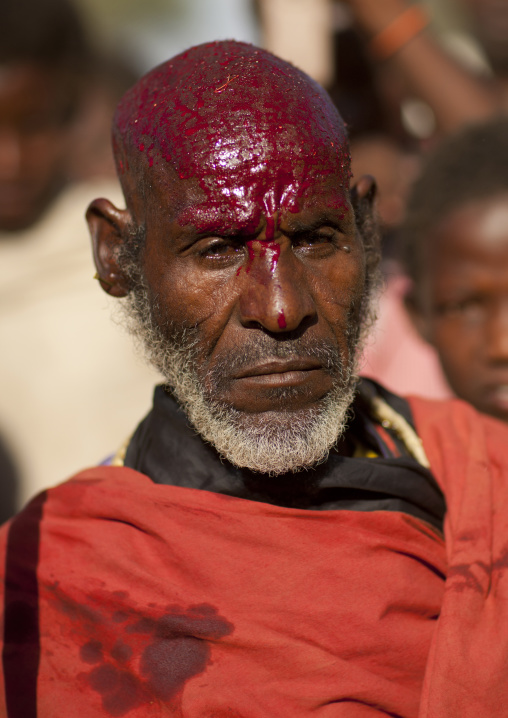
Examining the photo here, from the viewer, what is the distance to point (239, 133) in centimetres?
181

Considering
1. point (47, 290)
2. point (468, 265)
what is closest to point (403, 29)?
point (468, 265)

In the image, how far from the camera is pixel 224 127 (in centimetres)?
182

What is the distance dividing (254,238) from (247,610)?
2.75 ft

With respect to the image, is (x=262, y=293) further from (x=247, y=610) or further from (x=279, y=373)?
(x=247, y=610)

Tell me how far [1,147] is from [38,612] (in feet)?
9.96

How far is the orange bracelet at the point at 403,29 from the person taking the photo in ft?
13.3

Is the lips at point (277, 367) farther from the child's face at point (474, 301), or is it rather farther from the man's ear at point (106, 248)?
the child's face at point (474, 301)

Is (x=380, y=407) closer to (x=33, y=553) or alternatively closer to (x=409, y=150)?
(x=33, y=553)

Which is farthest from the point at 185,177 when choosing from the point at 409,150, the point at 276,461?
the point at 409,150

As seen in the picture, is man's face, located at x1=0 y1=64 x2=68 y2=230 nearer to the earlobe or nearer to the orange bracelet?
the orange bracelet

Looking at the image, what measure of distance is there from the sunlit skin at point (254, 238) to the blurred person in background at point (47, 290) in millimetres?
2596

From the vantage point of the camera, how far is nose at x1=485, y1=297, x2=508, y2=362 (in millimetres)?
2811

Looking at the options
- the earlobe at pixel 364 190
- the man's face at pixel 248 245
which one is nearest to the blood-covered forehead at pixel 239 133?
the man's face at pixel 248 245

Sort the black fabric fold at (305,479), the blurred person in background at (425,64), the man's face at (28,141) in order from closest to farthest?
the black fabric fold at (305,479) → the blurred person in background at (425,64) → the man's face at (28,141)
